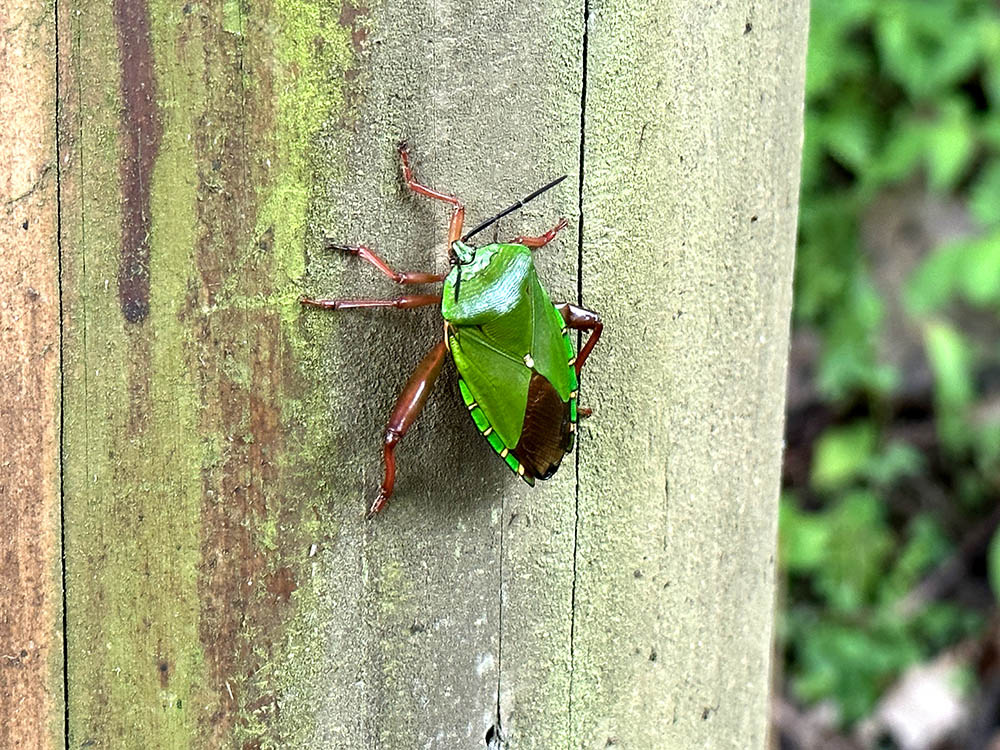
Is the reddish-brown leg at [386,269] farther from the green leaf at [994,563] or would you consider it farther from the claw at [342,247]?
the green leaf at [994,563]

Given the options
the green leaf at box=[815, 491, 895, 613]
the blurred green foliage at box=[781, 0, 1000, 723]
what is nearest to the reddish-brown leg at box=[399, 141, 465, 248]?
the blurred green foliage at box=[781, 0, 1000, 723]

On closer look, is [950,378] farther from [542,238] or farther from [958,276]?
[542,238]

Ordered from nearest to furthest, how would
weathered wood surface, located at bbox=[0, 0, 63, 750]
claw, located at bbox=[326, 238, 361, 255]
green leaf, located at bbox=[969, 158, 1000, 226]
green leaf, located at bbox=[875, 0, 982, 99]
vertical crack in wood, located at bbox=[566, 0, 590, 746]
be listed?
weathered wood surface, located at bbox=[0, 0, 63, 750]
claw, located at bbox=[326, 238, 361, 255]
vertical crack in wood, located at bbox=[566, 0, 590, 746]
green leaf, located at bbox=[875, 0, 982, 99]
green leaf, located at bbox=[969, 158, 1000, 226]

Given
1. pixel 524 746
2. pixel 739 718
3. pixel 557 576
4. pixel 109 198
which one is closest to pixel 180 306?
pixel 109 198

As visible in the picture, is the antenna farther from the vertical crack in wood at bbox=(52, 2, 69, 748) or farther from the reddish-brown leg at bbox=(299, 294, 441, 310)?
the vertical crack in wood at bbox=(52, 2, 69, 748)

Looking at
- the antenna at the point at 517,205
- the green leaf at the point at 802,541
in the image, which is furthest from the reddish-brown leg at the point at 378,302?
the green leaf at the point at 802,541

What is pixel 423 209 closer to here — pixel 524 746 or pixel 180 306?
pixel 180 306

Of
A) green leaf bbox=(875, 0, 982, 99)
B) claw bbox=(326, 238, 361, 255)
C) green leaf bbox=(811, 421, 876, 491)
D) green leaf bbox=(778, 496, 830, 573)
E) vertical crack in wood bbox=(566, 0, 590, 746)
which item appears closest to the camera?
claw bbox=(326, 238, 361, 255)
